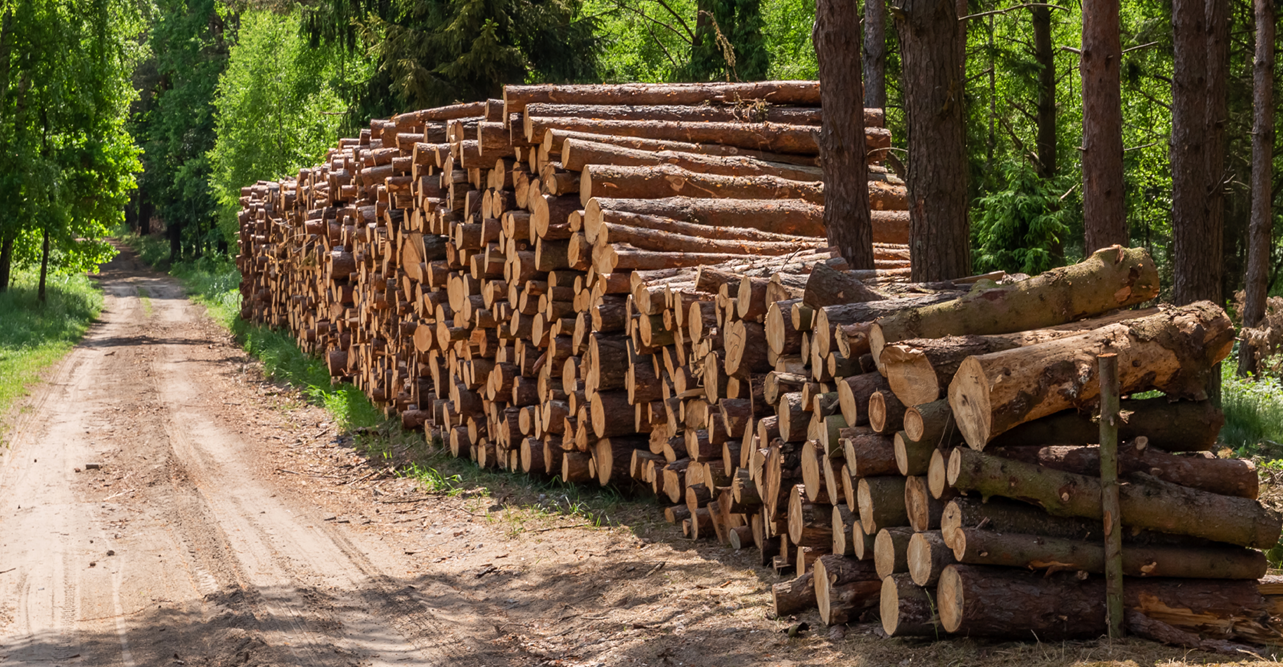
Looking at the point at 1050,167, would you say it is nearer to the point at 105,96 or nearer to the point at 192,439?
the point at 192,439

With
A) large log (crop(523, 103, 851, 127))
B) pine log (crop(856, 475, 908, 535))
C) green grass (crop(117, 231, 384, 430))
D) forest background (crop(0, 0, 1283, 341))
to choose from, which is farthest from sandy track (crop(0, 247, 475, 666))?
forest background (crop(0, 0, 1283, 341))

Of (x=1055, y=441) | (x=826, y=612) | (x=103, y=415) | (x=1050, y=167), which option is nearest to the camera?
(x=1055, y=441)

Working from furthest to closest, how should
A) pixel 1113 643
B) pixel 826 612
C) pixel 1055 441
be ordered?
pixel 826 612 → pixel 1055 441 → pixel 1113 643

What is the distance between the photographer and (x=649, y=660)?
18.7 ft

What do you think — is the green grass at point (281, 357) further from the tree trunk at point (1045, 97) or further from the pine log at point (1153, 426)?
the tree trunk at point (1045, 97)

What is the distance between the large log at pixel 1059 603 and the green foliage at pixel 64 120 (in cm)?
2423

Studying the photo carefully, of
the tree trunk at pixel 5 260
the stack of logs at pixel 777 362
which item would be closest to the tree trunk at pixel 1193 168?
the stack of logs at pixel 777 362

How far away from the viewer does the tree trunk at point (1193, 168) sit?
1156cm

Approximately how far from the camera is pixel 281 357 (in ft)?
61.4

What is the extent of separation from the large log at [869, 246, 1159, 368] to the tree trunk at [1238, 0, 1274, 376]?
39.8ft

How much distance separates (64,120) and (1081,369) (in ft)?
85.4

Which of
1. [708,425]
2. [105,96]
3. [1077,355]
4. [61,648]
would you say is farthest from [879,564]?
[105,96]

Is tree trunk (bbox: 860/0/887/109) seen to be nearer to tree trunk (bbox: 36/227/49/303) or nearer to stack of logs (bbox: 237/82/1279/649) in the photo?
stack of logs (bbox: 237/82/1279/649)

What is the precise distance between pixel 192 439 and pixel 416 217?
3.95 m
